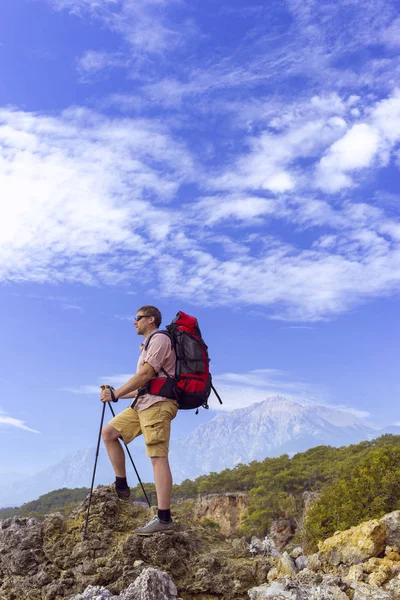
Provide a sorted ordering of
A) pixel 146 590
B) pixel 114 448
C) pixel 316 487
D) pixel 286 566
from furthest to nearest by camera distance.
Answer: pixel 316 487 < pixel 114 448 < pixel 286 566 < pixel 146 590

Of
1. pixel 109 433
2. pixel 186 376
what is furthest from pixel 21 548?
pixel 186 376

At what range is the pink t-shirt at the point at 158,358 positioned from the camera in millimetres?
6508

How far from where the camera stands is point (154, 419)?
656 centimetres

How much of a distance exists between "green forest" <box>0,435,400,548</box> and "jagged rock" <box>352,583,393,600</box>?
8539 millimetres

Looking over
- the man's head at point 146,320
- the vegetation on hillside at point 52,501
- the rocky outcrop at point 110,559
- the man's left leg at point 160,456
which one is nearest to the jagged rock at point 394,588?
the rocky outcrop at point 110,559

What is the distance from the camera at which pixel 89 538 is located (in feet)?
21.8

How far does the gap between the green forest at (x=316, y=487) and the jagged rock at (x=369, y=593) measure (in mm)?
8539

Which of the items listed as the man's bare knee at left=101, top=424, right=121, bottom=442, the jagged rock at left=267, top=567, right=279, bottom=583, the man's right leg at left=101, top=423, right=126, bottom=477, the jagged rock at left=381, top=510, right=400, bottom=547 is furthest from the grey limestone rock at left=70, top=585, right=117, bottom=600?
the jagged rock at left=381, top=510, right=400, bottom=547

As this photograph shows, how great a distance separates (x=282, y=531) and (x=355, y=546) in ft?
131

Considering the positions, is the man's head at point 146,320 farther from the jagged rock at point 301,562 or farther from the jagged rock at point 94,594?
the jagged rock at point 301,562

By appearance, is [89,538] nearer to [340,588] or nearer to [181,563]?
[181,563]

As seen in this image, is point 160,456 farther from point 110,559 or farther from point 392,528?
point 392,528

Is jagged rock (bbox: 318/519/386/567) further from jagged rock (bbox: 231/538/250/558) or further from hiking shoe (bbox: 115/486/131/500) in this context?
hiking shoe (bbox: 115/486/131/500)

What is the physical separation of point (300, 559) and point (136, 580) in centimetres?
231
